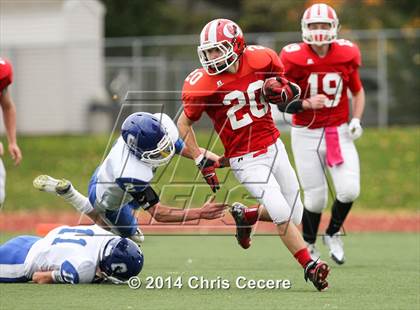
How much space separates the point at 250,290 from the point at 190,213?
696 millimetres

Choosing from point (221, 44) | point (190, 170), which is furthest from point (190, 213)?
point (190, 170)

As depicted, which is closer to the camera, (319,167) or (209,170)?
(209,170)

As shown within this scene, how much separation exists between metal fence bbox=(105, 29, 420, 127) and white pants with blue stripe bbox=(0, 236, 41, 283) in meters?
13.0

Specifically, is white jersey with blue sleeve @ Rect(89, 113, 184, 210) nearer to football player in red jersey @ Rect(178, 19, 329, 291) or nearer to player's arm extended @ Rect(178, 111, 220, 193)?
player's arm extended @ Rect(178, 111, 220, 193)

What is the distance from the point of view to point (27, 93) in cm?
2145

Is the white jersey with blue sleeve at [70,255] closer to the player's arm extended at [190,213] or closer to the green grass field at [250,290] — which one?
the green grass field at [250,290]

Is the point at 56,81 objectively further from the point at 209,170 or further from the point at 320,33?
the point at 209,170

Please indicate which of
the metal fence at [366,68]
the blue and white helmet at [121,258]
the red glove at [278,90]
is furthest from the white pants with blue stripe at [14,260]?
the metal fence at [366,68]

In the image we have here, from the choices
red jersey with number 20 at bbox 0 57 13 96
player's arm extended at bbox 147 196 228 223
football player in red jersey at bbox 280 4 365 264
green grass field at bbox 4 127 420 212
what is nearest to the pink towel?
football player in red jersey at bbox 280 4 365 264

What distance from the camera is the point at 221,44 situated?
22.8 ft

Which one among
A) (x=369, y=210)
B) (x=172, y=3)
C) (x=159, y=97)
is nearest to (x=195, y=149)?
(x=369, y=210)

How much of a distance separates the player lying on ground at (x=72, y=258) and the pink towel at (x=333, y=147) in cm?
249

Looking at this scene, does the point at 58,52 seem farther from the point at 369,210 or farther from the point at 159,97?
the point at 369,210

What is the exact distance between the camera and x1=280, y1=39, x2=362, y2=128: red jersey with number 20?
888 centimetres
